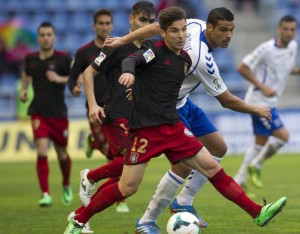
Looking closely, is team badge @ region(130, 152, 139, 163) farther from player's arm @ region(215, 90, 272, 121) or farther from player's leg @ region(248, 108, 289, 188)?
player's leg @ region(248, 108, 289, 188)

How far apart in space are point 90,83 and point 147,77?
0.72m

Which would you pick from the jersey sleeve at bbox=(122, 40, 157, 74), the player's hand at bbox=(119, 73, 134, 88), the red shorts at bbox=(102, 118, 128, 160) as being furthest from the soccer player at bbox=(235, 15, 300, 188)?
the player's hand at bbox=(119, 73, 134, 88)

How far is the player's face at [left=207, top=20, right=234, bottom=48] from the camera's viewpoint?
8.49 metres

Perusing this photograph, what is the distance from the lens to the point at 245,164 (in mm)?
13570

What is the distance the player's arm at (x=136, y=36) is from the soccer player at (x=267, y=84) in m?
5.36

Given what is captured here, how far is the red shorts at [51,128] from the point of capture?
1253 cm

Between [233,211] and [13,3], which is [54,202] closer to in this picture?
[233,211]

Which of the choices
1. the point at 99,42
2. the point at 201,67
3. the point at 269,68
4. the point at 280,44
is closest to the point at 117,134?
the point at 201,67

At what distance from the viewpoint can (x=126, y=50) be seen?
8984mm

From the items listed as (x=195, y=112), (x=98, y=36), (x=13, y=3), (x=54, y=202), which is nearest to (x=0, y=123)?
(x=13, y=3)

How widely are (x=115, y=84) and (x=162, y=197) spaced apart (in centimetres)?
137

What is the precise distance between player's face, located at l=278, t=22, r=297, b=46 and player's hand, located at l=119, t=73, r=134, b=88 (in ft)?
22.0

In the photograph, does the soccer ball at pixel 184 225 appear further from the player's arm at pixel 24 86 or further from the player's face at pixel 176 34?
the player's arm at pixel 24 86

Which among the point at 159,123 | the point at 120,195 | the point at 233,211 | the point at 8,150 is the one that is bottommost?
the point at 8,150
